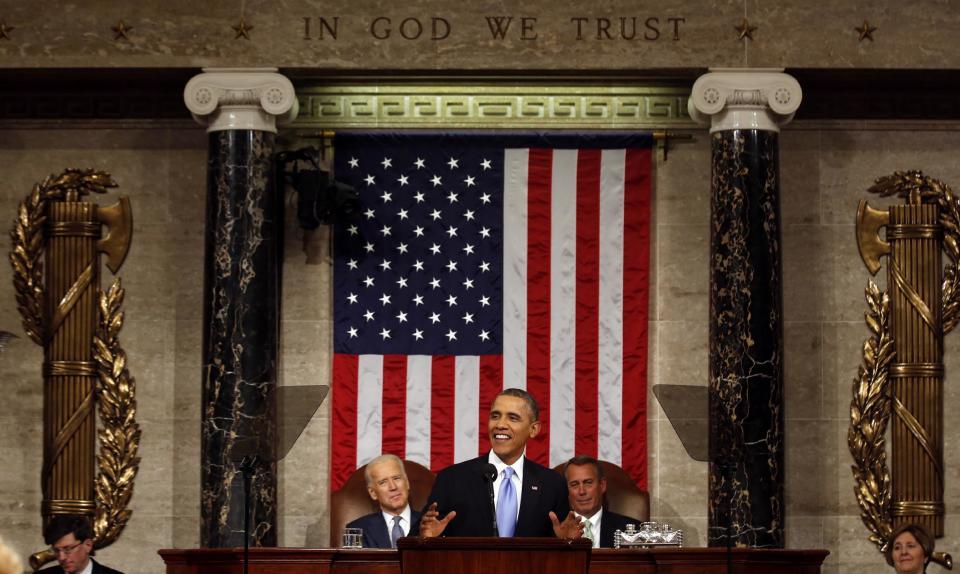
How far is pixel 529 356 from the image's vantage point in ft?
43.2

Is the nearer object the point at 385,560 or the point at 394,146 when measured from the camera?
the point at 385,560

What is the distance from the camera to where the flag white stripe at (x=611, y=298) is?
13.1 metres

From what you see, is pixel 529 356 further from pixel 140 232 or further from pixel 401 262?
pixel 140 232

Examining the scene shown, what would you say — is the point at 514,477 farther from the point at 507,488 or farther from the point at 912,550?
the point at 912,550

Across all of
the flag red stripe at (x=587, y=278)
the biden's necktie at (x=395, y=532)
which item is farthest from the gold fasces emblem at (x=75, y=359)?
the flag red stripe at (x=587, y=278)

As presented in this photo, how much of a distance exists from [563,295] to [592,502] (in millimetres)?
2205

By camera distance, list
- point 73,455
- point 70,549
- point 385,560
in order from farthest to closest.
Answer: point 73,455, point 70,549, point 385,560

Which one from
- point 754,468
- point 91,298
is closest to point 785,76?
point 754,468

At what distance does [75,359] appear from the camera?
1296cm

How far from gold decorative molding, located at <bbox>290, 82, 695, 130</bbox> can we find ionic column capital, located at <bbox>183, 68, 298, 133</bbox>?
112 centimetres

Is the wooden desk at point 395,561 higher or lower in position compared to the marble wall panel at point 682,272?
lower

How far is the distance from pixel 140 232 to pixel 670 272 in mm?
4427

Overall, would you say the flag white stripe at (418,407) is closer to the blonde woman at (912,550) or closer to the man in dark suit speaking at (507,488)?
the man in dark suit speaking at (507,488)

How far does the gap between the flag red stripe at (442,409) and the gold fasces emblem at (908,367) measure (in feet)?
10.7
